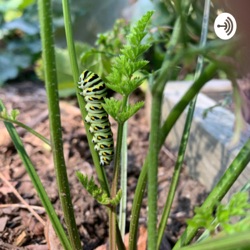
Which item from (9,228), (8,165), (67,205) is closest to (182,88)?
(8,165)

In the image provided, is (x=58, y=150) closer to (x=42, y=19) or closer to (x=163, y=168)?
(x=42, y=19)

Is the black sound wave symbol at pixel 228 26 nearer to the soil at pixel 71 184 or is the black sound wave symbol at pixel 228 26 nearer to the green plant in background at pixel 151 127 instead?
the green plant in background at pixel 151 127

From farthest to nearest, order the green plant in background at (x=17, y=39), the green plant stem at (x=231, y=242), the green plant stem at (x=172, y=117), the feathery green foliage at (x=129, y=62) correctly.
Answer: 1. the green plant in background at (x=17, y=39)
2. the feathery green foliage at (x=129, y=62)
3. the green plant stem at (x=172, y=117)
4. the green plant stem at (x=231, y=242)

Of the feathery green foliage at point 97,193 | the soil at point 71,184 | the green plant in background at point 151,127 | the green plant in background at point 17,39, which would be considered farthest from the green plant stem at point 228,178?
the green plant in background at point 17,39

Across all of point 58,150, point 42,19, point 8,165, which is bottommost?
point 8,165

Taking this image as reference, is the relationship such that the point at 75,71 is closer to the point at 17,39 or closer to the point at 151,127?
the point at 151,127

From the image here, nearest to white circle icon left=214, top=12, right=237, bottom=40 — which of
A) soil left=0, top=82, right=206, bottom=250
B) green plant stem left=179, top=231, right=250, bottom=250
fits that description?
green plant stem left=179, top=231, right=250, bottom=250
